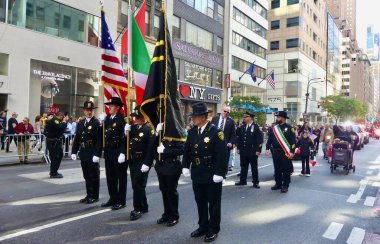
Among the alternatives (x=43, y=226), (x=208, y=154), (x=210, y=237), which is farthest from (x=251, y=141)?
(x=43, y=226)

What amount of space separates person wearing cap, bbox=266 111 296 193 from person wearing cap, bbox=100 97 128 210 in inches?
165

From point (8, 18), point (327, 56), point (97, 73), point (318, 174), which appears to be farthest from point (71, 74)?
point (327, 56)

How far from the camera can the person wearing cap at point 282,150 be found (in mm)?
9023

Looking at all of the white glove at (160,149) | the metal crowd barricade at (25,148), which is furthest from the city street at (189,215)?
the metal crowd barricade at (25,148)

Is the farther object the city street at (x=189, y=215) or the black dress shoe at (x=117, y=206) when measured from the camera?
the black dress shoe at (x=117, y=206)

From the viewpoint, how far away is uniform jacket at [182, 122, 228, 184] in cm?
517

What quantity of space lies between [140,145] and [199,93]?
29.1 meters

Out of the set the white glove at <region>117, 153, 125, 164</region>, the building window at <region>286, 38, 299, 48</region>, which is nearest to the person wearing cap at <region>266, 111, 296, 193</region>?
the white glove at <region>117, 153, 125, 164</region>

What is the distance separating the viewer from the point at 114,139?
668 cm

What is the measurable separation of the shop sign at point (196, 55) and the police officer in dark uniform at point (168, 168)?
26680 mm

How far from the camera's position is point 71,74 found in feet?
74.1

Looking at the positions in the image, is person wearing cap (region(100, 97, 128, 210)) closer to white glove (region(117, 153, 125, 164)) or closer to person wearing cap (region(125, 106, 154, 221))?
white glove (region(117, 153, 125, 164))

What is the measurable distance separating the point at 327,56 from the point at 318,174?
261ft

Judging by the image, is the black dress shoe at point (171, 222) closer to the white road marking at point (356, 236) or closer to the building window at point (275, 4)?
the white road marking at point (356, 236)
